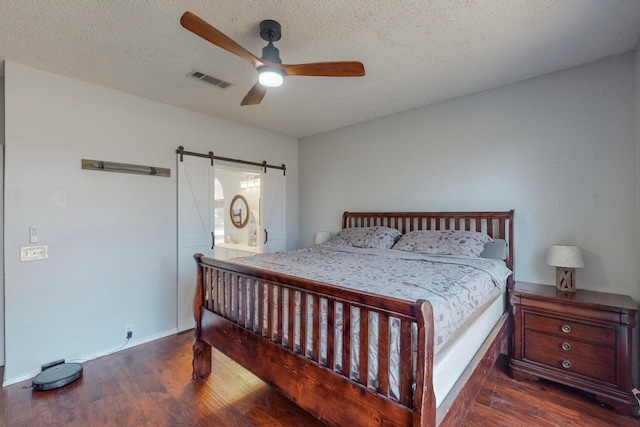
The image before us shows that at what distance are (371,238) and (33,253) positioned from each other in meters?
3.33

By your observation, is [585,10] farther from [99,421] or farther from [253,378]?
[99,421]

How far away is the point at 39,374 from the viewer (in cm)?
253

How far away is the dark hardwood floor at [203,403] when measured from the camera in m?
2.02

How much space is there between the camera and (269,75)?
2.00 meters

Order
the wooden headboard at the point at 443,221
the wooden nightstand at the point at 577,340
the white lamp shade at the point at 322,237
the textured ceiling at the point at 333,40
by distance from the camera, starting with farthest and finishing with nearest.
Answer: the white lamp shade at the point at 322,237 < the wooden headboard at the point at 443,221 < the wooden nightstand at the point at 577,340 < the textured ceiling at the point at 333,40

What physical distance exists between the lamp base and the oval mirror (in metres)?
5.03

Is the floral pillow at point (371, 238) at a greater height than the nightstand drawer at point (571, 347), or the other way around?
the floral pillow at point (371, 238)

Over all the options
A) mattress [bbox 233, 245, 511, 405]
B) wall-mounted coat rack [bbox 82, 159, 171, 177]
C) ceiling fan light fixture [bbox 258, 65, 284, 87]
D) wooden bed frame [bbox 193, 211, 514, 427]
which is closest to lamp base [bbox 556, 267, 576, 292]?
mattress [bbox 233, 245, 511, 405]

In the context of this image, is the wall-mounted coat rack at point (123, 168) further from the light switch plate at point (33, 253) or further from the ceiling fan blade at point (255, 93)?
the ceiling fan blade at point (255, 93)

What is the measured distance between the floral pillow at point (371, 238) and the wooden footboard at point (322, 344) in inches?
A: 70.5

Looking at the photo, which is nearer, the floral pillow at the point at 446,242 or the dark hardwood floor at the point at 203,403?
the dark hardwood floor at the point at 203,403

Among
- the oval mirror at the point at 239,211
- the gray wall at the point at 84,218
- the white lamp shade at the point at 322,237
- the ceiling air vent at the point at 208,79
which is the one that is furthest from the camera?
the oval mirror at the point at 239,211

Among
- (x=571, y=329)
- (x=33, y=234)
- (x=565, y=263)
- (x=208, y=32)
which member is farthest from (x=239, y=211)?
(x=571, y=329)

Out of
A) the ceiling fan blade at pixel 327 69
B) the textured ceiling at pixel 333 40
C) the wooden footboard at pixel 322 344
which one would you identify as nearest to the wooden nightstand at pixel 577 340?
the wooden footboard at pixel 322 344
